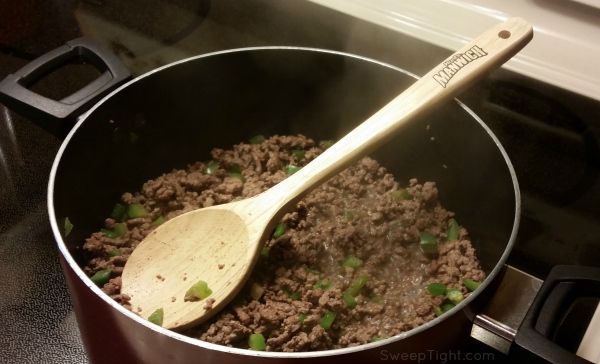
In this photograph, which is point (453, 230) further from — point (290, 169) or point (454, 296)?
point (290, 169)

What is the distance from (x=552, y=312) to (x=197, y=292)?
51cm

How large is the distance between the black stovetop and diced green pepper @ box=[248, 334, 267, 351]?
0.34 meters

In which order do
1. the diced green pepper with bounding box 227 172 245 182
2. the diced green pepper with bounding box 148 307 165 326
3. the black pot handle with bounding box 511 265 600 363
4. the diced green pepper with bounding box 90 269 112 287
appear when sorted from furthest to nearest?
the diced green pepper with bounding box 227 172 245 182 < the diced green pepper with bounding box 90 269 112 287 < the diced green pepper with bounding box 148 307 165 326 < the black pot handle with bounding box 511 265 600 363

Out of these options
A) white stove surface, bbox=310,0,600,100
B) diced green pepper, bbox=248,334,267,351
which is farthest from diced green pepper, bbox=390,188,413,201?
diced green pepper, bbox=248,334,267,351

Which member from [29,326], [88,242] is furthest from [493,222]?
[29,326]

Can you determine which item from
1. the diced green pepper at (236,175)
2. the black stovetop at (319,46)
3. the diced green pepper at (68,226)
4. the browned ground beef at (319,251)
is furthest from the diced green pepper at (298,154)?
the diced green pepper at (68,226)

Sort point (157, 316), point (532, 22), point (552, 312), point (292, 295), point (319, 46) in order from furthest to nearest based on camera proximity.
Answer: point (319, 46) < point (532, 22) < point (292, 295) < point (157, 316) < point (552, 312)

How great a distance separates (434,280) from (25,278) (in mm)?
780

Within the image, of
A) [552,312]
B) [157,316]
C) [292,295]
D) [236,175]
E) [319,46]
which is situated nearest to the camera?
[552,312]

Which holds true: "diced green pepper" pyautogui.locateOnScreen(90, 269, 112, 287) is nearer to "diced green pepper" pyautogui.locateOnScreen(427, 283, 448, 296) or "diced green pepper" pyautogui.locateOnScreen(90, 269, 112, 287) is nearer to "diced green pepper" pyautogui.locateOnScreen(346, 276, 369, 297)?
"diced green pepper" pyautogui.locateOnScreen(346, 276, 369, 297)

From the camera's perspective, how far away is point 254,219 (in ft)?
3.27

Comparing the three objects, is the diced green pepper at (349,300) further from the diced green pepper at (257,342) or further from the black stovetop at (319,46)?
the black stovetop at (319,46)

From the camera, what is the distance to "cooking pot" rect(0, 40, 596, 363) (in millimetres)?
968

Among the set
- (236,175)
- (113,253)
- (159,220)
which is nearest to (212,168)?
(236,175)
